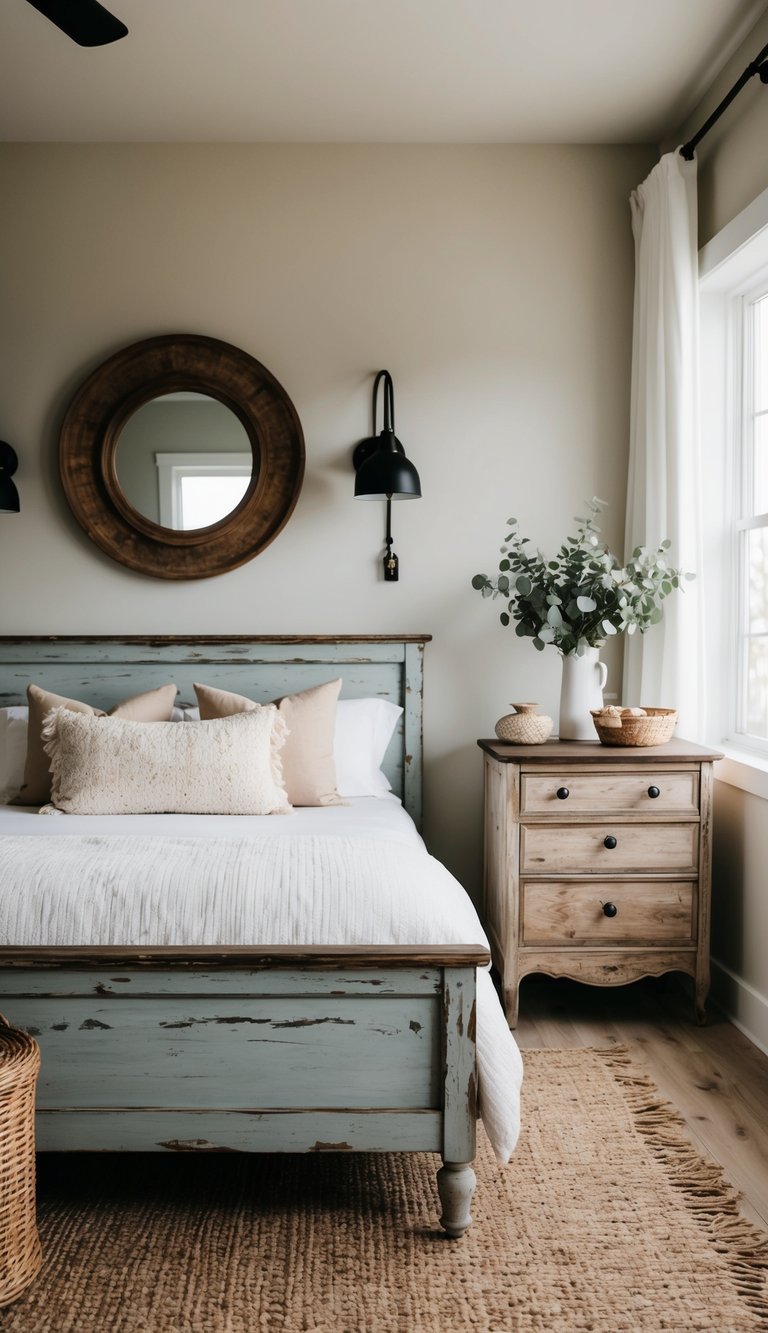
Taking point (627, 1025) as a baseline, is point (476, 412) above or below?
above

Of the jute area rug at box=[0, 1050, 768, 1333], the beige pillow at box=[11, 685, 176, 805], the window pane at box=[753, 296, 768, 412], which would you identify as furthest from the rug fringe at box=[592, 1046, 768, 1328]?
the window pane at box=[753, 296, 768, 412]

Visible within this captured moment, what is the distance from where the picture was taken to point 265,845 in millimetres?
2031

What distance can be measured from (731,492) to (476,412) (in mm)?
924

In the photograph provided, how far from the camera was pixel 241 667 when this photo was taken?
3.40 m

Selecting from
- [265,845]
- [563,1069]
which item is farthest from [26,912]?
[563,1069]

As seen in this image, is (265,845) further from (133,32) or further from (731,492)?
(133,32)

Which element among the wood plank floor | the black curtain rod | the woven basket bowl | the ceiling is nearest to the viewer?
the wood plank floor

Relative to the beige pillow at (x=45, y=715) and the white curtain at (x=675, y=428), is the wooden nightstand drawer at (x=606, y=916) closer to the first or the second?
the white curtain at (x=675, y=428)

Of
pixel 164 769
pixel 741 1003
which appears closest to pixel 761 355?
pixel 741 1003

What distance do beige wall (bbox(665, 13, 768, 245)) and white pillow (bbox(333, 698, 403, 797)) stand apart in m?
1.86

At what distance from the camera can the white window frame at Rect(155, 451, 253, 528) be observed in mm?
3414

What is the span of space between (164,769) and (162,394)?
1462 mm

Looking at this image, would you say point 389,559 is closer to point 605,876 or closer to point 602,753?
point 602,753

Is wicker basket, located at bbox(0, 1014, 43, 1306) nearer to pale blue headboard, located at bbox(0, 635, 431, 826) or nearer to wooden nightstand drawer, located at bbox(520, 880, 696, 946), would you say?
wooden nightstand drawer, located at bbox(520, 880, 696, 946)
